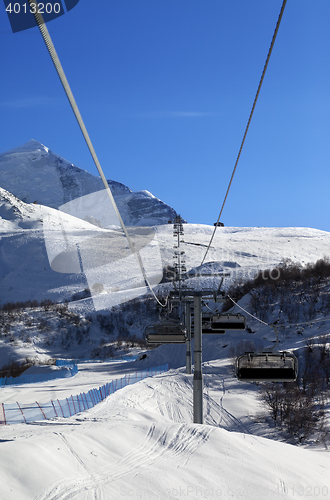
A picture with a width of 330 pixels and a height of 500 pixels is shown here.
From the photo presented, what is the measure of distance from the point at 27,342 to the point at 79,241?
74752mm

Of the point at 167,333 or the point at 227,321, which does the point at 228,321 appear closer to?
the point at 227,321

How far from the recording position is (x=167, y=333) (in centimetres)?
1175

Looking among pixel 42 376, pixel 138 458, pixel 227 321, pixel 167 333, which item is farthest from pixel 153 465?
pixel 42 376

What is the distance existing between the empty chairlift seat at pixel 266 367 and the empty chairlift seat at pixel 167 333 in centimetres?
362

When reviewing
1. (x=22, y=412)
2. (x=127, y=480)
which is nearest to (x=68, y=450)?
(x=127, y=480)

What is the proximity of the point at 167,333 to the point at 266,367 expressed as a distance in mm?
4018

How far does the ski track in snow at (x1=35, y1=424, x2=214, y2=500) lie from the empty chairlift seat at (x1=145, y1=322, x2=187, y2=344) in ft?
8.53

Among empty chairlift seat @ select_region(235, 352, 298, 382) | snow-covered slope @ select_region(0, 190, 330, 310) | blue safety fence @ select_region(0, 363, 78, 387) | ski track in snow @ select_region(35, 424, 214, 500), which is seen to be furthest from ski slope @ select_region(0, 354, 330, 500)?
snow-covered slope @ select_region(0, 190, 330, 310)

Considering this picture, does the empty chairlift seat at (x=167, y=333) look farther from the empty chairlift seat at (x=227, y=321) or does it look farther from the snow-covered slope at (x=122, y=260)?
the snow-covered slope at (x=122, y=260)

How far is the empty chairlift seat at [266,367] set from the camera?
8.23 meters

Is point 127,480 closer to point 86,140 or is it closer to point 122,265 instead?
point 86,140

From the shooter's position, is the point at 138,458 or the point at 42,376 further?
the point at 42,376

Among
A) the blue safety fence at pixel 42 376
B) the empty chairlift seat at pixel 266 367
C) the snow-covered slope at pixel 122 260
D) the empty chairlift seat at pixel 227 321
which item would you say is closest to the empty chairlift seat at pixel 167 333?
the empty chairlift seat at pixel 227 321

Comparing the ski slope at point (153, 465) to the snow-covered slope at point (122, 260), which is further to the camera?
the snow-covered slope at point (122, 260)
